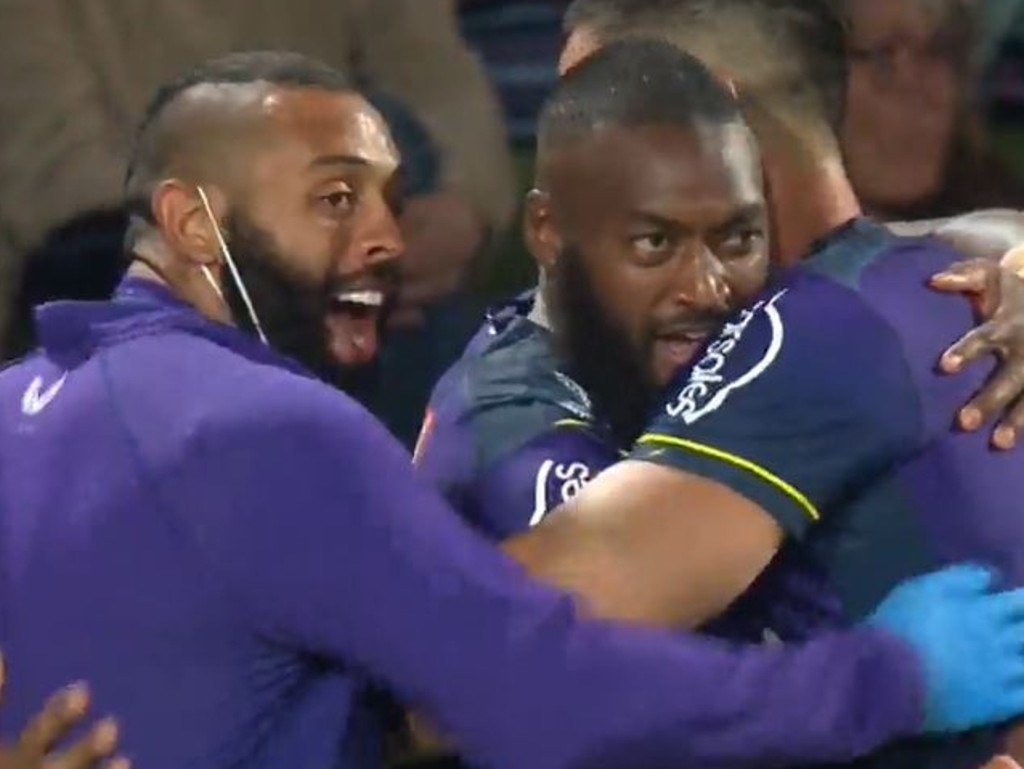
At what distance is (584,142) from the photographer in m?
1.75

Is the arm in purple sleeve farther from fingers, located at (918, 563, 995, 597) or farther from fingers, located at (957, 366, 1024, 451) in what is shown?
fingers, located at (957, 366, 1024, 451)

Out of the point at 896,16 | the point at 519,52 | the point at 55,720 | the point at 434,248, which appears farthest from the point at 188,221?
the point at 519,52

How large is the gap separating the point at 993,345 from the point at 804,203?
19cm

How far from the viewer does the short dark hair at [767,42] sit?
1.80m

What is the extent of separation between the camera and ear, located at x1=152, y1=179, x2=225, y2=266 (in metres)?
1.73

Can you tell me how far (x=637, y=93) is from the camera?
1.72 metres

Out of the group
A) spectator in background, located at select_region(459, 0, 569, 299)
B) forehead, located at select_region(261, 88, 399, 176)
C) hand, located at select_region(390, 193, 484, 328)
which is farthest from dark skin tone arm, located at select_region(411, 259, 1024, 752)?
spectator in background, located at select_region(459, 0, 569, 299)

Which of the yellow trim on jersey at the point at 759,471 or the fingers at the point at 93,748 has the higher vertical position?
the yellow trim on jersey at the point at 759,471

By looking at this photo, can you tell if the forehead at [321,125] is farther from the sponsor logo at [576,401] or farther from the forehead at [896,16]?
the forehead at [896,16]

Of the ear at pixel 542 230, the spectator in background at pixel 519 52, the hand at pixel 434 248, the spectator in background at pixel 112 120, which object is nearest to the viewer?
the ear at pixel 542 230

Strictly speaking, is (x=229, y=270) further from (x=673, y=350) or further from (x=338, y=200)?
(x=673, y=350)

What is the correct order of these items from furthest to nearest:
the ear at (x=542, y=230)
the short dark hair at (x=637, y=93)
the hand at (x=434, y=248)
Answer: the hand at (x=434, y=248) → the ear at (x=542, y=230) → the short dark hair at (x=637, y=93)

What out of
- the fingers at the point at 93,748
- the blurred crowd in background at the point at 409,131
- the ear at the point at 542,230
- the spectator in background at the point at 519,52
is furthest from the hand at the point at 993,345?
the spectator in background at the point at 519,52

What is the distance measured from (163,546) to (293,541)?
0.09m
